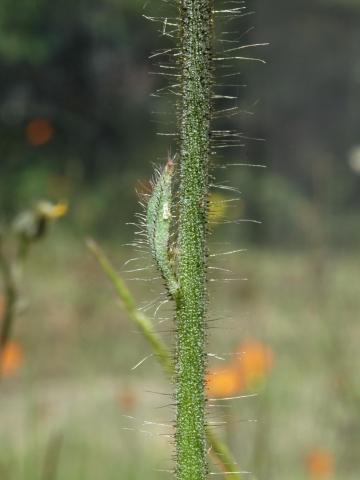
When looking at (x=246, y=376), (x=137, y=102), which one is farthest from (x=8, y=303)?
(x=137, y=102)

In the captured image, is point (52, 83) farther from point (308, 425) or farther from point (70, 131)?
point (308, 425)

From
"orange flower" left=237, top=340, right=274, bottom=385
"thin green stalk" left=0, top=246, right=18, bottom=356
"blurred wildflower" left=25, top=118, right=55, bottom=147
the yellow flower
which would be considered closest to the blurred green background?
"orange flower" left=237, top=340, right=274, bottom=385

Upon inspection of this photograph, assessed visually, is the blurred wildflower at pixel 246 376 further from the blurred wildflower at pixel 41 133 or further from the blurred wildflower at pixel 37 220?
the blurred wildflower at pixel 37 220

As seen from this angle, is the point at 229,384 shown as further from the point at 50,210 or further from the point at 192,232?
the point at 192,232

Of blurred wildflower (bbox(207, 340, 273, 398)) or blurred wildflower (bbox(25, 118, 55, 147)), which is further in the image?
blurred wildflower (bbox(207, 340, 273, 398))

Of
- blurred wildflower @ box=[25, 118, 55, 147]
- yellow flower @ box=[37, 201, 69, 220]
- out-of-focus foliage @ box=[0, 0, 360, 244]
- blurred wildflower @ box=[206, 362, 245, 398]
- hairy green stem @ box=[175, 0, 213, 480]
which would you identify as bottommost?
hairy green stem @ box=[175, 0, 213, 480]

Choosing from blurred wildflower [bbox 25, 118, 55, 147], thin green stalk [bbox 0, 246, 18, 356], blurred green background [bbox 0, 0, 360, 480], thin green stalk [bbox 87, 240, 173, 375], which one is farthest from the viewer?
blurred green background [bbox 0, 0, 360, 480]

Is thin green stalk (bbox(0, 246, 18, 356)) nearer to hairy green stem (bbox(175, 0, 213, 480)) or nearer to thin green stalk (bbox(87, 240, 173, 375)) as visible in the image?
thin green stalk (bbox(87, 240, 173, 375))
